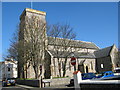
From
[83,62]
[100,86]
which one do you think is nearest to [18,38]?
[83,62]

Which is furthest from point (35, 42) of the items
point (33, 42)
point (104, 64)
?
point (104, 64)

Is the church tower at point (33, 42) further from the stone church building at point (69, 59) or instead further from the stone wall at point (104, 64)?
the stone wall at point (104, 64)

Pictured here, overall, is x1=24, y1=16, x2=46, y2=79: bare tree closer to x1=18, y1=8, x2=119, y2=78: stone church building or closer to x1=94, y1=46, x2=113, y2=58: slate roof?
x1=18, y1=8, x2=119, y2=78: stone church building

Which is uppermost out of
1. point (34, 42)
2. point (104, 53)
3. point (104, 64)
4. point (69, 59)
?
point (34, 42)

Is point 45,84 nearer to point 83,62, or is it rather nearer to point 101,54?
point 83,62

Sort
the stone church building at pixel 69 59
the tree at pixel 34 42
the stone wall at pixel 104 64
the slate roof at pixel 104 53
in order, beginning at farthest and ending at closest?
the slate roof at pixel 104 53 < the stone wall at pixel 104 64 < the stone church building at pixel 69 59 < the tree at pixel 34 42

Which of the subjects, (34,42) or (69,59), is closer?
(34,42)

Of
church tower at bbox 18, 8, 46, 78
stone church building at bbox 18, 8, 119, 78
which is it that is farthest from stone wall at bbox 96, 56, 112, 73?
church tower at bbox 18, 8, 46, 78

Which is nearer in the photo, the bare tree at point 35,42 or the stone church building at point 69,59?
the bare tree at point 35,42

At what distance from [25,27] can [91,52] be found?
27208 millimetres

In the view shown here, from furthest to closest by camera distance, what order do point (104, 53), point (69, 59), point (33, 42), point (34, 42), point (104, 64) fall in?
point (104, 53) → point (104, 64) → point (69, 59) → point (33, 42) → point (34, 42)

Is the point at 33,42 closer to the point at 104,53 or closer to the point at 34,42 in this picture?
the point at 34,42

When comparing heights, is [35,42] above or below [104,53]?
above

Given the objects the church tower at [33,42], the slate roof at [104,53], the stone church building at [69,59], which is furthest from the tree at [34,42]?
the slate roof at [104,53]
